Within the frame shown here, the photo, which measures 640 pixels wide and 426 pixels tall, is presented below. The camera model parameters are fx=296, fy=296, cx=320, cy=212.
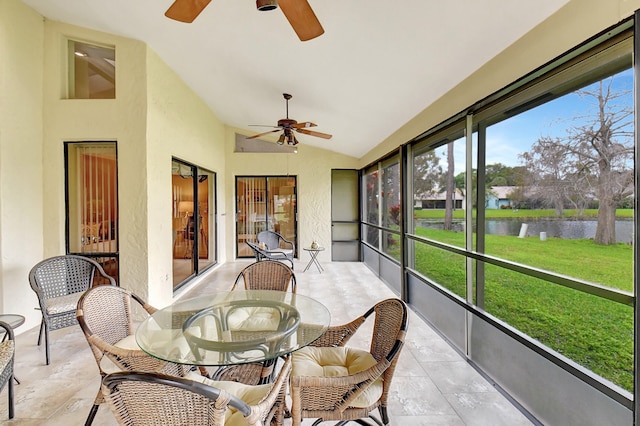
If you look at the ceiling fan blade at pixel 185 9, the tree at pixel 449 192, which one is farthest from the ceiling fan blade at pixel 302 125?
the ceiling fan blade at pixel 185 9

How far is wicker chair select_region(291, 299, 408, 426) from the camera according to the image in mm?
1426

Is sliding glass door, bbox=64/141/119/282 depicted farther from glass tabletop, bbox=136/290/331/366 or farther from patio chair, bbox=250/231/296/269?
patio chair, bbox=250/231/296/269

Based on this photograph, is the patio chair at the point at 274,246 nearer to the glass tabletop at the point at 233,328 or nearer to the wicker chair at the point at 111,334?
the glass tabletop at the point at 233,328

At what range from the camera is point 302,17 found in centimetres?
171

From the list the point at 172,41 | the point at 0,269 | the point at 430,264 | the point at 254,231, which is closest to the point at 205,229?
the point at 254,231

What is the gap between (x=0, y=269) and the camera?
3012 mm

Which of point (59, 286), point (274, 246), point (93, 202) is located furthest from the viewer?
point (274, 246)

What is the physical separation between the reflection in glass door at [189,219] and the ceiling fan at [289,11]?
3.00 m

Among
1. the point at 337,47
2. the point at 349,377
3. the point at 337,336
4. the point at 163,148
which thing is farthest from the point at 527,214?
the point at 163,148

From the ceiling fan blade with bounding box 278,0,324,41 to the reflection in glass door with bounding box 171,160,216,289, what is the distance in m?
3.38

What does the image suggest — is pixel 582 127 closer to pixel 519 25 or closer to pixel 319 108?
pixel 519 25

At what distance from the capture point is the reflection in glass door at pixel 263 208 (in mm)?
7250

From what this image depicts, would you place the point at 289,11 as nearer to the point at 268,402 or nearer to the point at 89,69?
the point at 268,402

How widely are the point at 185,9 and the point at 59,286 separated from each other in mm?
2981
